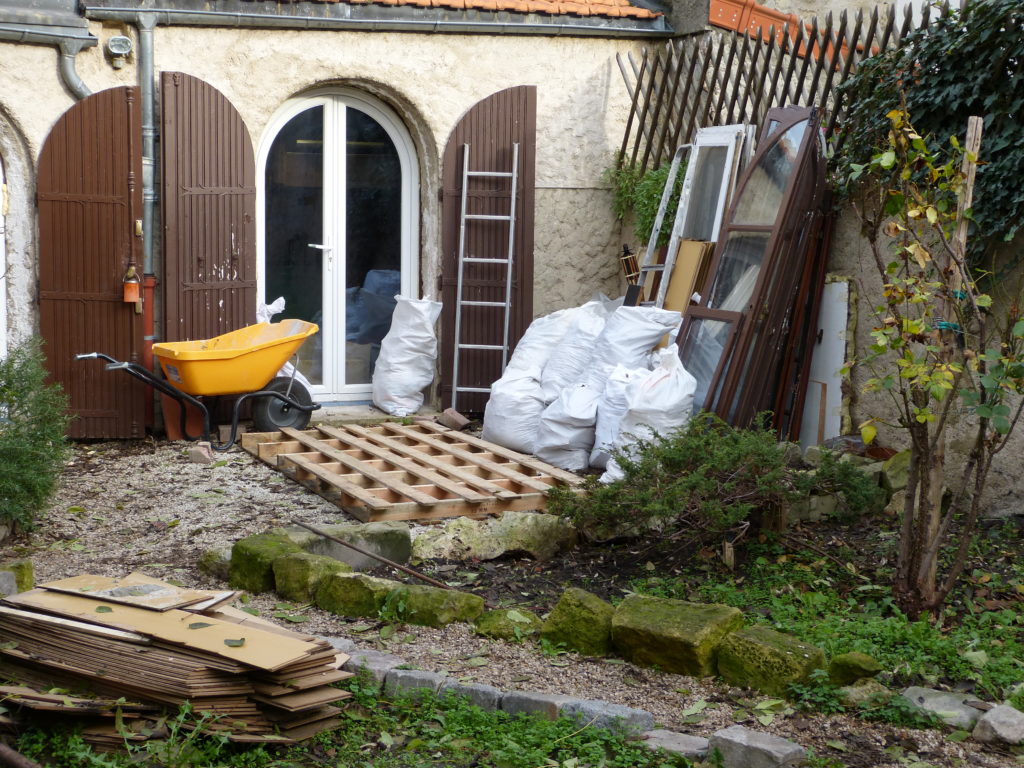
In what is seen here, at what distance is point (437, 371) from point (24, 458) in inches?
167

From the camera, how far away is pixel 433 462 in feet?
24.9

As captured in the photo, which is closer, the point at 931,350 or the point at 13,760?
the point at 13,760

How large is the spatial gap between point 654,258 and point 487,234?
4.61 feet

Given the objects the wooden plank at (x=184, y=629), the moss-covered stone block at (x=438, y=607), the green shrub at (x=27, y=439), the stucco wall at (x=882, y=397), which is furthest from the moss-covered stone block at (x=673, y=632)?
the green shrub at (x=27, y=439)

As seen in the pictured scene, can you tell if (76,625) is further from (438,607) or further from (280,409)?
(280,409)

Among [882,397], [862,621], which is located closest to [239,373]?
[882,397]

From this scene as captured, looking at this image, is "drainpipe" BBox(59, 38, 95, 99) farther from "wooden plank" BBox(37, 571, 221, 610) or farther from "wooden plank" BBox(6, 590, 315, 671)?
"wooden plank" BBox(6, 590, 315, 671)

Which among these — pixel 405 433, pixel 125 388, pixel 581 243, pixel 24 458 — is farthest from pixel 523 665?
pixel 581 243

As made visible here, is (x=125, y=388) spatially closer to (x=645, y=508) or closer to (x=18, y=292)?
(x=18, y=292)

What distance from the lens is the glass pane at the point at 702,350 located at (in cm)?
759

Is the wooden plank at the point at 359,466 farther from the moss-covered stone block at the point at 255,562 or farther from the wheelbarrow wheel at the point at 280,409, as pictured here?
the moss-covered stone block at the point at 255,562

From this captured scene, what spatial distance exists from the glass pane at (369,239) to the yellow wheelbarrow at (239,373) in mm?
1187

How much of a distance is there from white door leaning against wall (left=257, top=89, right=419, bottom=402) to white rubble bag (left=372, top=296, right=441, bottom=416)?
1.19ft

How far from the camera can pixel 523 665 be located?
4414 millimetres
